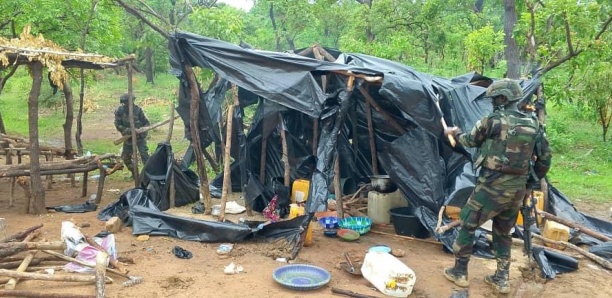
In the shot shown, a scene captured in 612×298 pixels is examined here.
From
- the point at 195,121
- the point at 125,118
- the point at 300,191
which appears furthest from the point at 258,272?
the point at 125,118

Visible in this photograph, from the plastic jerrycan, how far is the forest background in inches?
198

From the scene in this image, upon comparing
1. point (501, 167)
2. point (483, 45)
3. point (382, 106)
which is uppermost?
point (483, 45)

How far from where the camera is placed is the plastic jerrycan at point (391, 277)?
16.3 ft

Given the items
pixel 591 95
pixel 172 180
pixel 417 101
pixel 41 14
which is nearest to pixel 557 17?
pixel 591 95

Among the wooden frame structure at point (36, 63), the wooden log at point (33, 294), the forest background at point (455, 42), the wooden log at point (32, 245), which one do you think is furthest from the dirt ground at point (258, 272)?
the forest background at point (455, 42)

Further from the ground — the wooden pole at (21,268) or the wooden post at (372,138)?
the wooden post at (372,138)

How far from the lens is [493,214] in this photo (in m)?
5.14

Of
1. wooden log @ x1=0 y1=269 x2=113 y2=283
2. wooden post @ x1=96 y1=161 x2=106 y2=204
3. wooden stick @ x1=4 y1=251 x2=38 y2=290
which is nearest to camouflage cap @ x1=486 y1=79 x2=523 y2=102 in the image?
wooden log @ x1=0 y1=269 x2=113 y2=283

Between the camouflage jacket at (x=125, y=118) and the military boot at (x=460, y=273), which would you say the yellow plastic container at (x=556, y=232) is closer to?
the military boot at (x=460, y=273)

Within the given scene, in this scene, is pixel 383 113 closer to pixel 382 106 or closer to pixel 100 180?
pixel 382 106

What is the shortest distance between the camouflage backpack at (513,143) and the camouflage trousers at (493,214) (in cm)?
21

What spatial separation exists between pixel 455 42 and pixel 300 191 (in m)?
11.0

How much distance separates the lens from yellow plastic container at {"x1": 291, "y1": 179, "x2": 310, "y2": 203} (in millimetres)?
7895

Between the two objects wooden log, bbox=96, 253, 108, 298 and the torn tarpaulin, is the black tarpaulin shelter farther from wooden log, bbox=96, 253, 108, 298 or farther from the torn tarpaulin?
wooden log, bbox=96, 253, 108, 298
